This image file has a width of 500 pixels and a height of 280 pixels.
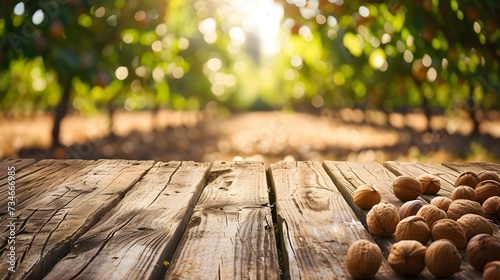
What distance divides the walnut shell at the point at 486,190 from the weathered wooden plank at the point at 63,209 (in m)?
1.11

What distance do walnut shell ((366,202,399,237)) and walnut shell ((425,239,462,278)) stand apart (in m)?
0.23

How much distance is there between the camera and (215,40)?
28.6 ft

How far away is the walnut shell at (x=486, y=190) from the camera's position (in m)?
1.92

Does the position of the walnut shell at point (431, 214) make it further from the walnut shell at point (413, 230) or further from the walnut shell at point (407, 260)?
the walnut shell at point (407, 260)

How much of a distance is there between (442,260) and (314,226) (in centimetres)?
39

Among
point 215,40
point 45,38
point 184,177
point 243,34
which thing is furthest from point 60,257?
point 215,40

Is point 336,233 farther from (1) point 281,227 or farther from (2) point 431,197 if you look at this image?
(2) point 431,197

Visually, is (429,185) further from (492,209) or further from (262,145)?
(262,145)

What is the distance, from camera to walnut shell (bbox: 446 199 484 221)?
1.68 m

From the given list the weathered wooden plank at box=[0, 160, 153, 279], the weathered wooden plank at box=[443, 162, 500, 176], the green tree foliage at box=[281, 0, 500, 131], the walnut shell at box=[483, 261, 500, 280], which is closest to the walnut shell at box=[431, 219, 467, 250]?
the walnut shell at box=[483, 261, 500, 280]

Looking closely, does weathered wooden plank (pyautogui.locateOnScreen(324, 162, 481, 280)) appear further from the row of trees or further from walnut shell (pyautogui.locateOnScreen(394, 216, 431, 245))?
the row of trees

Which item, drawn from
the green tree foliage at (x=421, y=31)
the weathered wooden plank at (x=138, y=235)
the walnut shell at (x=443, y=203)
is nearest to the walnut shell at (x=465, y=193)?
the walnut shell at (x=443, y=203)

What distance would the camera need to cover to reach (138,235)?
1.53 meters

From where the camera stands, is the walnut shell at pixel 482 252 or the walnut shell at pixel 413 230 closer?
the walnut shell at pixel 482 252
